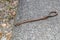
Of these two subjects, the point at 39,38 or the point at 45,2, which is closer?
the point at 39,38

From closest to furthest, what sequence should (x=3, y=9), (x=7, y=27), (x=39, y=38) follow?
(x=39, y=38), (x=7, y=27), (x=3, y=9)

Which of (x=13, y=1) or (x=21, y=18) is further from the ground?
(x=21, y=18)

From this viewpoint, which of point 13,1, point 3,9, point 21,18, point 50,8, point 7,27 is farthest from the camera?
point 13,1

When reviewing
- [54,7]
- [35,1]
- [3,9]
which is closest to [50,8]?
[54,7]

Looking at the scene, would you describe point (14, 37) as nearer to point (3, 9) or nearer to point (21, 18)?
point (21, 18)

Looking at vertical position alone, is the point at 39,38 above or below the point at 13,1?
above

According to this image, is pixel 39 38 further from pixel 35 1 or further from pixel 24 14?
pixel 35 1

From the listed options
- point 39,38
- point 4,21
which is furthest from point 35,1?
point 39,38
